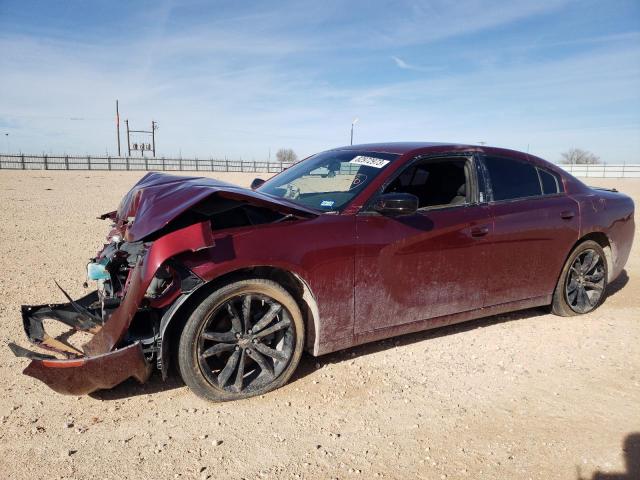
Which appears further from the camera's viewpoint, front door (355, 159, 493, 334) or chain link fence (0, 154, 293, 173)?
chain link fence (0, 154, 293, 173)

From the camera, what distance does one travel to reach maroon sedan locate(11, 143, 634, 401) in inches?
110

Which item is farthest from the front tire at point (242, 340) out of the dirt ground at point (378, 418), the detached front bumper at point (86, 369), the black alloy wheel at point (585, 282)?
the black alloy wheel at point (585, 282)

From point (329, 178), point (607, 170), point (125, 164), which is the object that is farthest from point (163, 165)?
point (329, 178)

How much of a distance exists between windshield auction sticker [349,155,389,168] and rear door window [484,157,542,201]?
100 cm

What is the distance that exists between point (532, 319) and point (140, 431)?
3659 millimetres

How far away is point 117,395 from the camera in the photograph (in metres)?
3.10

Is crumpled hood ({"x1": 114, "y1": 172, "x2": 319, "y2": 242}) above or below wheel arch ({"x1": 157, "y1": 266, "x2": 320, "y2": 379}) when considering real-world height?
above

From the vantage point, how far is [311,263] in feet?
10.1

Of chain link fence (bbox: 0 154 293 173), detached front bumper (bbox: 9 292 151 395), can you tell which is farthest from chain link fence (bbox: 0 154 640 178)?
detached front bumper (bbox: 9 292 151 395)

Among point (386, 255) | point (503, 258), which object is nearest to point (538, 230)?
point (503, 258)

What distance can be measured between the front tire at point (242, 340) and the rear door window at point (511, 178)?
211 cm

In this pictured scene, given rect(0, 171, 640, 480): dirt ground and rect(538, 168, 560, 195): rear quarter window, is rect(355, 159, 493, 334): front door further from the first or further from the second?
rect(538, 168, 560, 195): rear quarter window

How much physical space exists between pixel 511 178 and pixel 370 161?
1327 mm

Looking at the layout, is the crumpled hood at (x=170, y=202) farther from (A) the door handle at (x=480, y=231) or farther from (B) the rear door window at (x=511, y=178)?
(B) the rear door window at (x=511, y=178)
